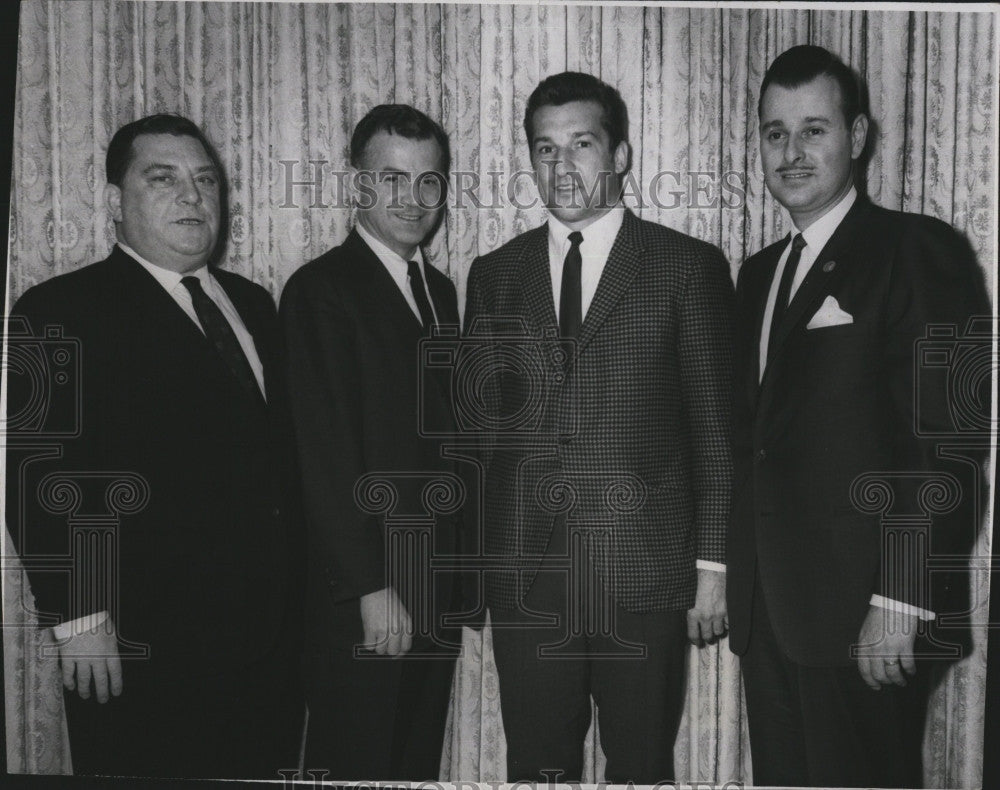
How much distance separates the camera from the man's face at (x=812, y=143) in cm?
251

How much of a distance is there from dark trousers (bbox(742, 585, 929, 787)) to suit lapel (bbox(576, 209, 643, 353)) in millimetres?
814

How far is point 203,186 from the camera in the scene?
2.62 meters

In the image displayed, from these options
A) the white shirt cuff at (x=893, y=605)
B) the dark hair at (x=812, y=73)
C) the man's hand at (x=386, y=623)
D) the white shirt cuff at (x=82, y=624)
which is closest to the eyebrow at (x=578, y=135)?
the dark hair at (x=812, y=73)

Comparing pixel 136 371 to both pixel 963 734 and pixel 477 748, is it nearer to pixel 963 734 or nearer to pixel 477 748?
pixel 477 748

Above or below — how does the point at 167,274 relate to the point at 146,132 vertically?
below

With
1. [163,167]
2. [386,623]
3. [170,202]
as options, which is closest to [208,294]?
[170,202]

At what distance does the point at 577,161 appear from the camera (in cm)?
254

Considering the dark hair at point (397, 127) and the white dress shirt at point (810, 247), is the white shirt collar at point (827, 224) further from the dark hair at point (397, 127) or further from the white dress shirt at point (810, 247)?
the dark hair at point (397, 127)

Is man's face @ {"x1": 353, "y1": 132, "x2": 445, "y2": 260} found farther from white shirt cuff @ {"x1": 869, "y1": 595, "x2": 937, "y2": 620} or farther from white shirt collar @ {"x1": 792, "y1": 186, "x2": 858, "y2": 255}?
white shirt cuff @ {"x1": 869, "y1": 595, "x2": 937, "y2": 620}

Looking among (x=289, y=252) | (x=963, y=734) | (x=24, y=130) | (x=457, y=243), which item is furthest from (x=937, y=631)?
(x=24, y=130)

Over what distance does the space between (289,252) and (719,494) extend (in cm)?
131

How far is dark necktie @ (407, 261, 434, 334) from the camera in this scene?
260cm

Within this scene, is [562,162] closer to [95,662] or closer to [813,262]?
[813,262]

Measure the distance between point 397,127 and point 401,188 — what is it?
16cm
